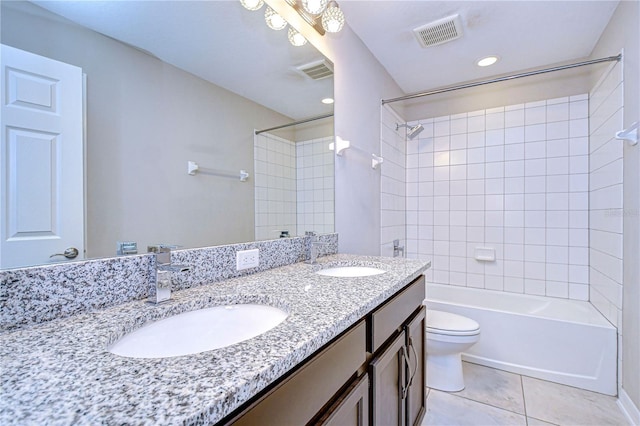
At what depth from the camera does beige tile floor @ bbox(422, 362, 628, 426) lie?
1.58 m

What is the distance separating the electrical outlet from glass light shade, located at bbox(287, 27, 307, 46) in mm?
1083

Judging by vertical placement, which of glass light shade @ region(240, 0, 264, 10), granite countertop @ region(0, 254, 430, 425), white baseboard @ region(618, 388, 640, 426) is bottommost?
white baseboard @ region(618, 388, 640, 426)

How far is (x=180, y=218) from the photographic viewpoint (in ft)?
3.26

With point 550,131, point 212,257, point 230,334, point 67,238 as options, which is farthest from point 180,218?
point 550,131

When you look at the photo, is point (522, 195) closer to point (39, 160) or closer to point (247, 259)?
point (247, 259)

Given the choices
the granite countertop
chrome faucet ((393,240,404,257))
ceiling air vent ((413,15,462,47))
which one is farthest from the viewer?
chrome faucet ((393,240,404,257))

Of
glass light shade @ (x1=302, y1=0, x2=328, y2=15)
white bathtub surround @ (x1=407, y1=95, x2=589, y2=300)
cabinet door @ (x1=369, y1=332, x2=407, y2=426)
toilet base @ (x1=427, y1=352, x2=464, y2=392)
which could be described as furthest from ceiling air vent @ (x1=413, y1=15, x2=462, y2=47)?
toilet base @ (x1=427, y1=352, x2=464, y2=392)

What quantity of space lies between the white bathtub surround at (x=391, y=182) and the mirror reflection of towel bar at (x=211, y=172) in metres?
1.43

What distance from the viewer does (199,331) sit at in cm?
78

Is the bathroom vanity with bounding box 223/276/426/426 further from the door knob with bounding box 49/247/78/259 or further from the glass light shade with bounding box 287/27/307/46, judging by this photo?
the glass light shade with bounding box 287/27/307/46

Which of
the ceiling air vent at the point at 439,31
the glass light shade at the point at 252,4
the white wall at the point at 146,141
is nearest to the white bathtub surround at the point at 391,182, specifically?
the ceiling air vent at the point at 439,31

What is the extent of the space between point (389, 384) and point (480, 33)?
2230 mm

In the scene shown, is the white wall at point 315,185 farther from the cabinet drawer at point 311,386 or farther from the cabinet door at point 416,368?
the cabinet drawer at point 311,386

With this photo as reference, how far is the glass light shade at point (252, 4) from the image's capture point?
122 cm
